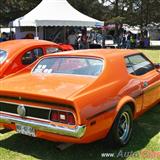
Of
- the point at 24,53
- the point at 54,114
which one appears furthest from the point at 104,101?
the point at 24,53

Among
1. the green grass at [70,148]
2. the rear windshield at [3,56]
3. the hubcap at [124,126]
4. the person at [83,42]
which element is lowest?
the person at [83,42]

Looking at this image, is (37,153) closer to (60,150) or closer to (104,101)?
(60,150)

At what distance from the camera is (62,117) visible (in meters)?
4.11

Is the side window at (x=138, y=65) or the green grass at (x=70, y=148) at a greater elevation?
the side window at (x=138, y=65)

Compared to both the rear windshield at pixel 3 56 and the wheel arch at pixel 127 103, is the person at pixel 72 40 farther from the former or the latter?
the wheel arch at pixel 127 103

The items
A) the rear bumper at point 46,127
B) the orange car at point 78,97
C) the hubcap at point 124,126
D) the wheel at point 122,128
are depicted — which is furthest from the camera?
the hubcap at point 124,126

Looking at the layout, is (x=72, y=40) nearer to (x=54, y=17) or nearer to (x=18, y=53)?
(x=54, y=17)

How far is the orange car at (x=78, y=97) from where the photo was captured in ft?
13.4

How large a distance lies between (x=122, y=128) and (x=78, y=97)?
1.12 meters

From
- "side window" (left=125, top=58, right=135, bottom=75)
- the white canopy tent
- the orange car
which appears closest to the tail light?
the orange car

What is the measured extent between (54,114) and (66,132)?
0.93 ft

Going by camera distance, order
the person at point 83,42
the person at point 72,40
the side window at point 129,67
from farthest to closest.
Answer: the person at point 83,42 < the person at point 72,40 < the side window at point 129,67

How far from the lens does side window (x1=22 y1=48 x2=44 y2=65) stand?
8.01 m

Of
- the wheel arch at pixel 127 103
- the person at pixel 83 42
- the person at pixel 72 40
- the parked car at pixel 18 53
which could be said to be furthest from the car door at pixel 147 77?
the person at pixel 83 42
